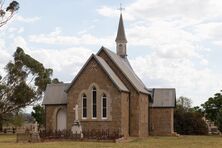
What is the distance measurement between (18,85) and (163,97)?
2735 centimetres

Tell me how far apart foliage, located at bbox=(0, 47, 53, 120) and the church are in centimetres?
2298

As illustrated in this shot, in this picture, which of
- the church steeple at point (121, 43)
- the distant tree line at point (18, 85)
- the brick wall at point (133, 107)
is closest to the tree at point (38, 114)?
the distant tree line at point (18, 85)

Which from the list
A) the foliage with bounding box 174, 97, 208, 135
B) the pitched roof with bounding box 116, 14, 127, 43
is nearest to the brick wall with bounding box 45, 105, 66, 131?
the pitched roof with bounding box 116, 14, 127, 43

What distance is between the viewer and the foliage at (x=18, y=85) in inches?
3145

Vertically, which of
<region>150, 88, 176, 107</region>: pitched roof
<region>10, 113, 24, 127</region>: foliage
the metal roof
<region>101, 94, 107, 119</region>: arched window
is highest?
the metal roof

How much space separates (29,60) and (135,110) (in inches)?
1248

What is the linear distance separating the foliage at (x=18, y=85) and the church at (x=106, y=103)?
905 inches

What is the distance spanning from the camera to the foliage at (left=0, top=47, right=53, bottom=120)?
7988 cm

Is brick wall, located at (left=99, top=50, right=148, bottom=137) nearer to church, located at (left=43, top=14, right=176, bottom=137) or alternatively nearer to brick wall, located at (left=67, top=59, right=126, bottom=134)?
church, located at (left=43, top=14, right=176, bottom=137)

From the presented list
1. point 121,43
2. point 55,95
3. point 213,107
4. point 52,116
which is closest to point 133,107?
point 52,116

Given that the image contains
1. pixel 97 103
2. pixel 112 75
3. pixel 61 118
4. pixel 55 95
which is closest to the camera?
pixel 97 103

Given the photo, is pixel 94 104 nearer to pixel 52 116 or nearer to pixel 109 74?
pixel 109 74

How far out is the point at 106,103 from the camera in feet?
167

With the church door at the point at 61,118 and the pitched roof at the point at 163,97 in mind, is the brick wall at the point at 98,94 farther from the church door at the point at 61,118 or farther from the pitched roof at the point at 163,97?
the pitched roof at the point at 163,97
